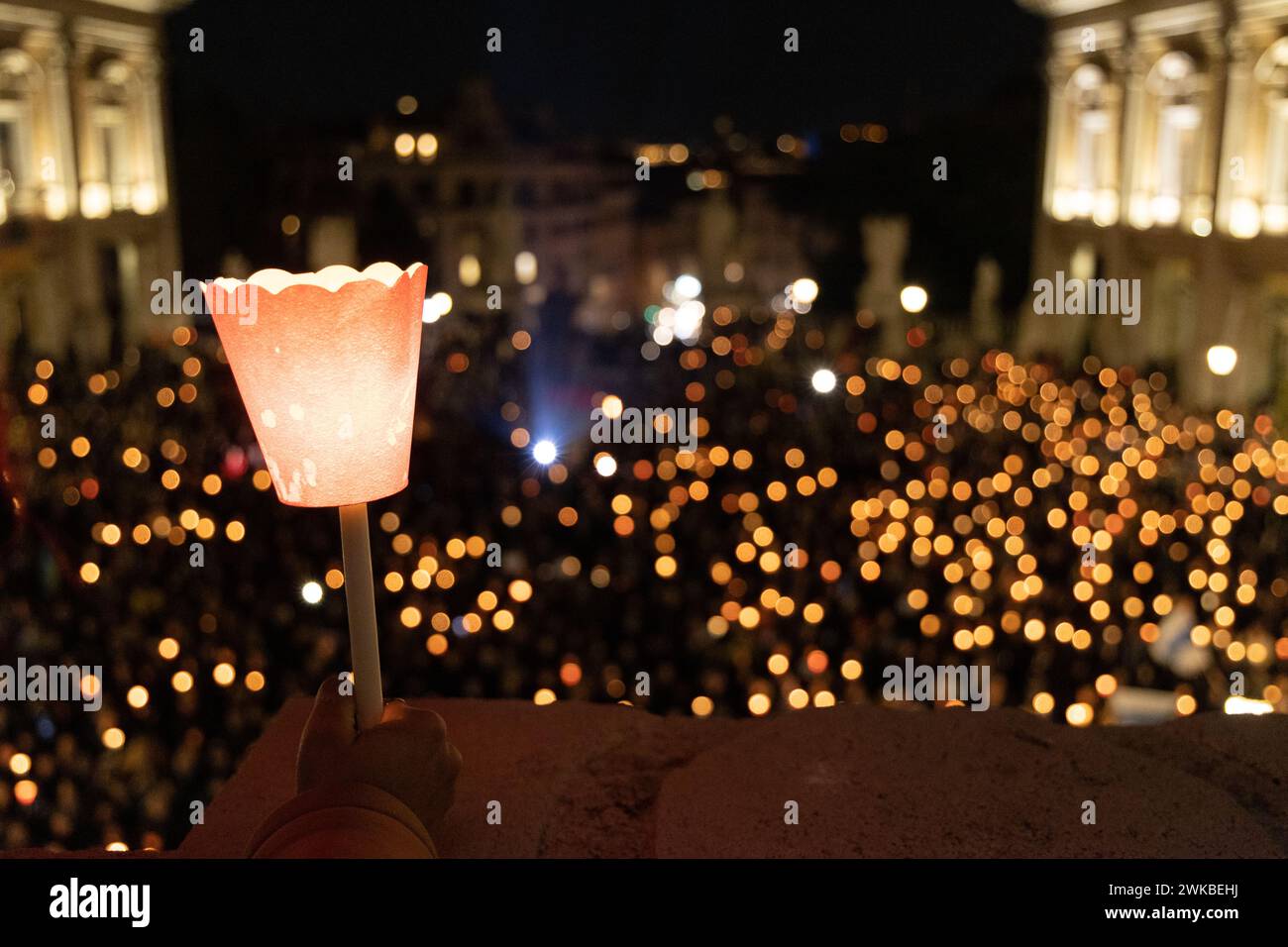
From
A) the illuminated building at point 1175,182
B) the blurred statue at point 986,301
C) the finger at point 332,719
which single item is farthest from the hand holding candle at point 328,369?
the blurred statue at point 986,301

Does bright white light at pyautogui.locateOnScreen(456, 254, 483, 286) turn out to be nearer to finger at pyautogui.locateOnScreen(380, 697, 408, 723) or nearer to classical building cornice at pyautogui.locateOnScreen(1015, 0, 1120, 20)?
classical building cornice at pyautogui.locateOnScreen(1015, 0, 1120, 20)

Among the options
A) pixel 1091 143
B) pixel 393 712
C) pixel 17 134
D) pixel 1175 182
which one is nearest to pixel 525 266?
pixel 1091 143

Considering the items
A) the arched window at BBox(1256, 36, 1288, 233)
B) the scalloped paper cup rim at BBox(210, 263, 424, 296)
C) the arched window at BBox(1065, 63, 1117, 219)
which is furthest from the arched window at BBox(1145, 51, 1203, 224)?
the scalloped paper cup rim at BBox(210, 263, 424, 296)

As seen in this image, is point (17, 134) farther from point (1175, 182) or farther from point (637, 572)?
point (1175, 182)

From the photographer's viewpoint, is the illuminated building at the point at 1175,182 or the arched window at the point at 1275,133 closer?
the arched window at the point at 1275,133

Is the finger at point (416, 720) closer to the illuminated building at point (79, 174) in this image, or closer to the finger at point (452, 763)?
the finger at point (452, 763)

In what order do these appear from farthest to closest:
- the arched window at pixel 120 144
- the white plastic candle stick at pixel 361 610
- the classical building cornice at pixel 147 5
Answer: the arched window at pixel 120 144, the classical building cornice at pixel 147 5, the white plastic candle stick at pixel 361 610
